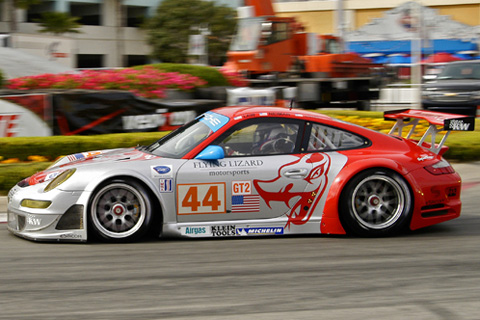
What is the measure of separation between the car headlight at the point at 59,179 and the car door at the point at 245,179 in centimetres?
94

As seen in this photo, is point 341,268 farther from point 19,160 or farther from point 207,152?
point 19,160

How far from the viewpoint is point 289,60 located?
2208cm

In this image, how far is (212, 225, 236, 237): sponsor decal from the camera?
6.03m

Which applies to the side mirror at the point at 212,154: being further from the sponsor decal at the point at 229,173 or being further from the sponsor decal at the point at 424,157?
the sponsor decal at the point at 424,157

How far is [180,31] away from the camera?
4762cm

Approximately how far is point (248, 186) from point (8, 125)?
6.91 metres

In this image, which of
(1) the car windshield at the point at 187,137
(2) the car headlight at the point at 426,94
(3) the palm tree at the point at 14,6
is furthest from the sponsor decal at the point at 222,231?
(3) the palm tree at the point at 14,6

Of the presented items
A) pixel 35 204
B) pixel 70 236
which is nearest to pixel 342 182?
pixel 70 236

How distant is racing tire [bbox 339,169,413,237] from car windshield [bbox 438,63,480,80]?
13148 mm

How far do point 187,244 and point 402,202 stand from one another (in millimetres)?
1990

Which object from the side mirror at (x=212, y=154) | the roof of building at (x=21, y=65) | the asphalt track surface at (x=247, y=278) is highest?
the roof of building at (x=21, y=65)

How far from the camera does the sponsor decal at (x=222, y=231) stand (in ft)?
19.8

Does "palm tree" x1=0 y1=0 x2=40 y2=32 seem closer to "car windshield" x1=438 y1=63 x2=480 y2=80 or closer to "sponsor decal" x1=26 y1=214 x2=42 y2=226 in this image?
"car windshield" x1=438 y1=63 x2=480 y2=80

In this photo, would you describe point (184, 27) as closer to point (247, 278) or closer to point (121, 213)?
point (121, 213)
